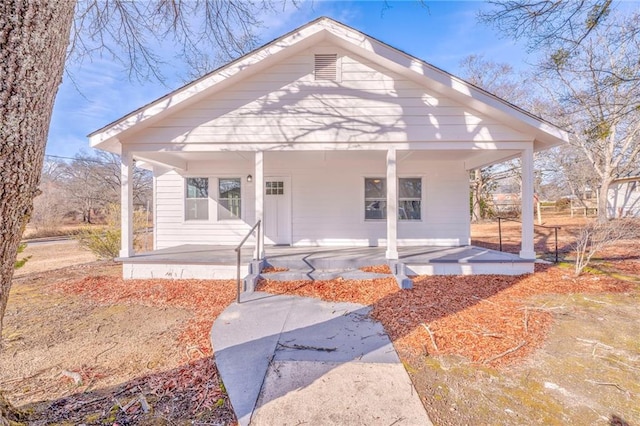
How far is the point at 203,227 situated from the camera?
9.27 m

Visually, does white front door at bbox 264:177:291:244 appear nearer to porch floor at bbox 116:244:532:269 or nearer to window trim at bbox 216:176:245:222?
porch floor at bbox 116:244:532:269

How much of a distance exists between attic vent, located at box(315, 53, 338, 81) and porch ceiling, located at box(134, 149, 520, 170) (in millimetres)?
1706

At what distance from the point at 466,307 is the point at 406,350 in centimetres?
180

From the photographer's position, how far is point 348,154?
784 cm

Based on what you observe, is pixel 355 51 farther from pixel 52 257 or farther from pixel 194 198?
pixel 52 257

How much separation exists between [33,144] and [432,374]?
11.2 ft

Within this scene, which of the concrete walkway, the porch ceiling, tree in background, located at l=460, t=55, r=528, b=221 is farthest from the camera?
tree in background, located at l=460, t=55, r=528, b=221

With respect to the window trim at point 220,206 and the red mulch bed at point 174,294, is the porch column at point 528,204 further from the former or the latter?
the window trim at point 220,206

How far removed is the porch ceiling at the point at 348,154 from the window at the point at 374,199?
786 mm

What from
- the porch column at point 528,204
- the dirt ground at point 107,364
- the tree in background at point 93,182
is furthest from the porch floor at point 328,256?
the tree in background at point 93,182

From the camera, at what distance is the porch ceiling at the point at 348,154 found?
7.40 metres

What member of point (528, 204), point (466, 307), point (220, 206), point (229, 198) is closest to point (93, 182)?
point (220, 206)

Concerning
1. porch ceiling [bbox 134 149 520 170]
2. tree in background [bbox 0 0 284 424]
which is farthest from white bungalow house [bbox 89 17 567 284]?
tree in background [bbox 0 0 284 424]

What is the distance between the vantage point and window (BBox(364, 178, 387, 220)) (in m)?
9.10
